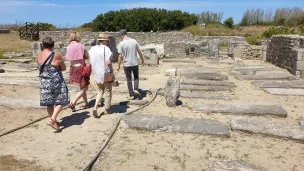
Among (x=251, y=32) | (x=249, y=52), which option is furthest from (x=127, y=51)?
(x=251, y=32)

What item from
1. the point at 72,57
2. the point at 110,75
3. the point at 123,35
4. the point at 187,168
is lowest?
the point at 187,168

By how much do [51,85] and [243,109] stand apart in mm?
4159

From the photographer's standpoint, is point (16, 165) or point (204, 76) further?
point (204, 76)

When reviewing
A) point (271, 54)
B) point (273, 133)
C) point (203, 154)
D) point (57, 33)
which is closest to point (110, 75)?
point (203, 154)

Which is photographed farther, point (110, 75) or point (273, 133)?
point (110, 75)

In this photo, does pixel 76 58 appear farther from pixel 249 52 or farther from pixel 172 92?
pixel 249 52

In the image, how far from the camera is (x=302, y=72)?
36.8ft

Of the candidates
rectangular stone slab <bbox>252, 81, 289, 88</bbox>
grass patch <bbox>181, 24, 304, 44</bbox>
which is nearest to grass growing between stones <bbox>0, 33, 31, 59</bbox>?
grass patch <bbox>181, 24, 304, 44</bbox>

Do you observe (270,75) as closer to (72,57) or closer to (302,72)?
(302,72)

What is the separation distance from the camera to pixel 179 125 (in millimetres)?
5148

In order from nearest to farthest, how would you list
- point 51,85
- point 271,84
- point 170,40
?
point 51,85, point 271,84, point 170,40

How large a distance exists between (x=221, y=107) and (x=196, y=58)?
42.3 ft

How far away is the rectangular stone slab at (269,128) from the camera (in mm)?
4734

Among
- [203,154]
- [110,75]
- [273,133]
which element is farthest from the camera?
[110,75]
